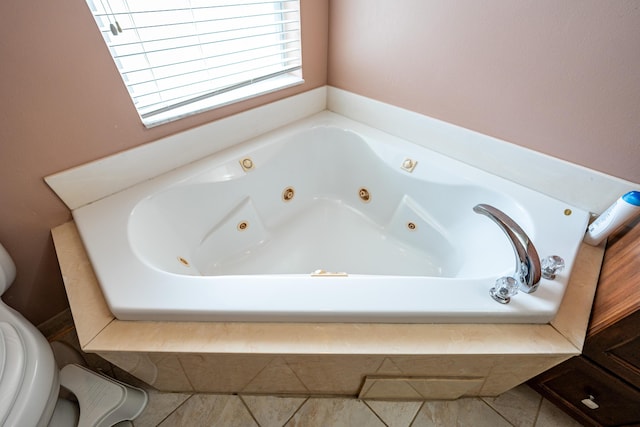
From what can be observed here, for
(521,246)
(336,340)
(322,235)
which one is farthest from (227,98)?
(521,246)

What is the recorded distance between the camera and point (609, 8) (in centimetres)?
67

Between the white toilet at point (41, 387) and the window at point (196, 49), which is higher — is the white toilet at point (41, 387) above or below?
below

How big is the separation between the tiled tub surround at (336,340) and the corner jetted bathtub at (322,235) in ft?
0.11

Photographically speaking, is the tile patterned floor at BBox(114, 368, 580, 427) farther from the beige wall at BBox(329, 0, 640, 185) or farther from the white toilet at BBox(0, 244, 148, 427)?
the beige wall at BBox(329, 0, 640, 185)

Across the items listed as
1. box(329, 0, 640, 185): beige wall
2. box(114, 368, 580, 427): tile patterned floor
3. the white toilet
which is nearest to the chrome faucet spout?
box(329, 0, 640, 185): beige wall

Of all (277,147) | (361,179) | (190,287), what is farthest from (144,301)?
(361,179)

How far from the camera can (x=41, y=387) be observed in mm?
617

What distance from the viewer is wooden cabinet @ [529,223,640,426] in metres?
0.63

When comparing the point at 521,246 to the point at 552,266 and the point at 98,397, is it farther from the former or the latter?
the point at 98,397

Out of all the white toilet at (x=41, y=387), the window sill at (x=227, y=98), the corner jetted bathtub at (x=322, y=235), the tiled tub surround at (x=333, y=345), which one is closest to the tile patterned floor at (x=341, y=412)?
the white toilet at (x=41, y=387)

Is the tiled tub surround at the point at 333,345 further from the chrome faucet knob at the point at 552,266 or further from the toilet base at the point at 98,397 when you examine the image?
the toilet base at the point at 98,397

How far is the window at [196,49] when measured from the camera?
79cm

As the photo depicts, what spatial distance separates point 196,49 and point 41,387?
98 centimetres

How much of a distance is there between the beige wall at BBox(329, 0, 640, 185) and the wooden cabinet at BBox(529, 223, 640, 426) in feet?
0.89
